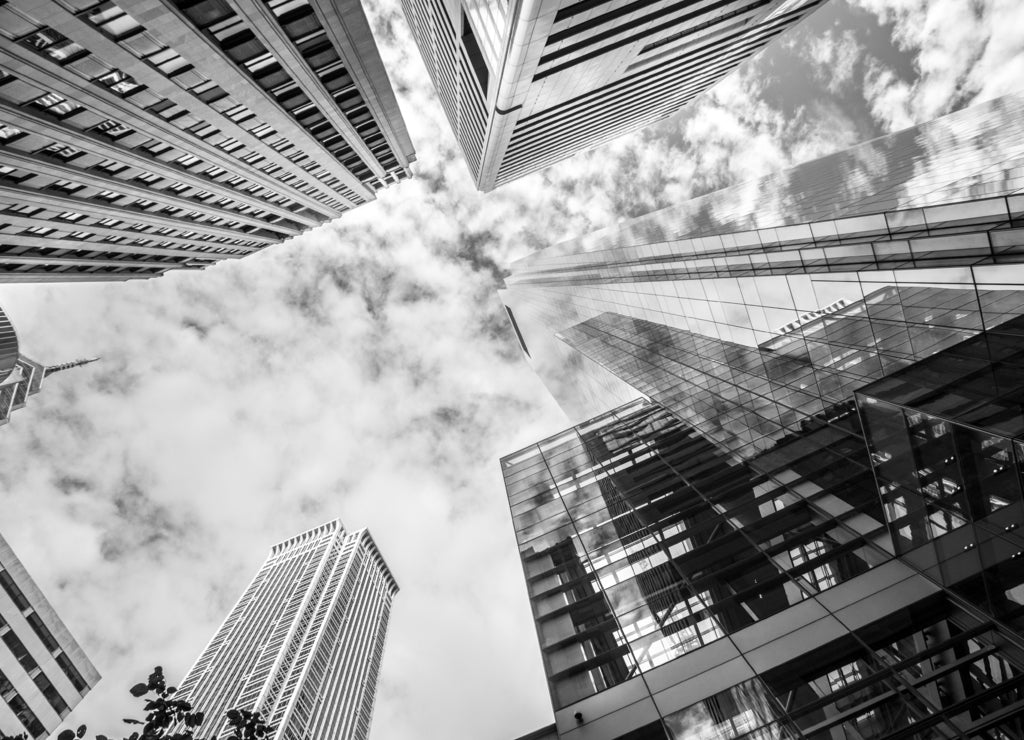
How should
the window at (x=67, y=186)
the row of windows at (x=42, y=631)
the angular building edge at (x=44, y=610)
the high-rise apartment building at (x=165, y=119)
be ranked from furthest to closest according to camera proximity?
the angular building edge at (x=44, y=610)
the row of windows at (x=42, y=631)
the window at (x=67, y=186)
the high-rise apartment building at (x=165, y=119)

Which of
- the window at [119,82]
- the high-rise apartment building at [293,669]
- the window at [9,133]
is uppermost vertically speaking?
the window at [119,82]

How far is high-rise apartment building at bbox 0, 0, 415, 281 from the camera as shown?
1041 inches

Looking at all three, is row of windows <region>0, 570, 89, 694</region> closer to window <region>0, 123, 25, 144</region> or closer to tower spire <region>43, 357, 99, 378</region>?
window <region>0, 123, 25, 144</region>

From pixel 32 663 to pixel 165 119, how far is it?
A: 41.2 m

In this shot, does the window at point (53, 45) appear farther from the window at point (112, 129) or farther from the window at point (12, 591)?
the window at point (12, 591)

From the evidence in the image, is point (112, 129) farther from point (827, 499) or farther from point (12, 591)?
point (827, 499)

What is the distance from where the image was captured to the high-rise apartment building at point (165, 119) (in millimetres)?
26438

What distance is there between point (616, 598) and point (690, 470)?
840cm

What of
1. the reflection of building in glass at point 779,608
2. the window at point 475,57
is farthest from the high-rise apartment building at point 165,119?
the reflection of building in glass at point 779,608

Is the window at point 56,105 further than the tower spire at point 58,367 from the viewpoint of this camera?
No

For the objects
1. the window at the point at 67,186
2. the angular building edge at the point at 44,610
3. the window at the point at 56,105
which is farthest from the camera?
the angular building edge at the point at 44,610

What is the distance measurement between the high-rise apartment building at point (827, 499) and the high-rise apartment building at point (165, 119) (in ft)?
98.9

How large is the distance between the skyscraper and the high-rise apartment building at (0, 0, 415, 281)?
60845 mm

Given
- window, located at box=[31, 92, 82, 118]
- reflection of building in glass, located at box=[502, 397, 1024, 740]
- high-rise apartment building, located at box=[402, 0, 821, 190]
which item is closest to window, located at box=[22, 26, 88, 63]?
window, located at box=[31, 92, 82, 118]
